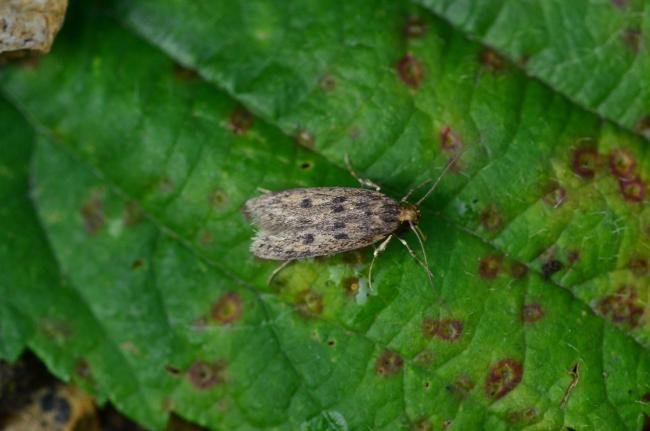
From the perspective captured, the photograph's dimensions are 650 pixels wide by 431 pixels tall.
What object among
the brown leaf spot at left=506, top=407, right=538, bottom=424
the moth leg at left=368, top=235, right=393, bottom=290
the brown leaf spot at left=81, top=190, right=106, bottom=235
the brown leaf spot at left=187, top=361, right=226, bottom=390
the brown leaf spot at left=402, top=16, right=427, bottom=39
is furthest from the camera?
the brown leaf spot at left=81, top=190, right=106, bottom=235

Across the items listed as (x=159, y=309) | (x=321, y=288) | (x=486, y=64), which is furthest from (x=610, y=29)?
(x=159, y=309)

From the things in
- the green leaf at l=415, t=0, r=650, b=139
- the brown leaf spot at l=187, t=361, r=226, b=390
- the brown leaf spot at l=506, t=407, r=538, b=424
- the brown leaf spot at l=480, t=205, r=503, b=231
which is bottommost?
the brown leaf spot at l=187, t=361, r=226, b=390

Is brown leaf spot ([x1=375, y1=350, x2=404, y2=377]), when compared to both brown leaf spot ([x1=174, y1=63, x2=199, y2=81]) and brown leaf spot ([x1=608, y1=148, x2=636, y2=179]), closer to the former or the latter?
brown leaf spot ([x1=608, y1=148, x2=636, y2=179])

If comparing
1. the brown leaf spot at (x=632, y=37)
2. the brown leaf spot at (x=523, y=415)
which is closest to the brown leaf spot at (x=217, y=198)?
the brown leaf spot at (x=523, y=415)

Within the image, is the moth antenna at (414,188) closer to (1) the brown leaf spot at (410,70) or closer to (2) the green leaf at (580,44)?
(1) the brown leaf spot at (410,70)

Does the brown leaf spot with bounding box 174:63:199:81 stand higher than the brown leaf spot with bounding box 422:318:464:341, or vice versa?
the brown leaf spot with bounding box 174:63:199:81

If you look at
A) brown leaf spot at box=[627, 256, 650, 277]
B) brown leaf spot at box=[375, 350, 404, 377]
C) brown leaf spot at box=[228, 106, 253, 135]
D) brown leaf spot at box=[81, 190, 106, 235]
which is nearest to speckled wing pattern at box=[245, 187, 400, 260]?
brown leaf spot at box=[228, 106, 253, 135]
